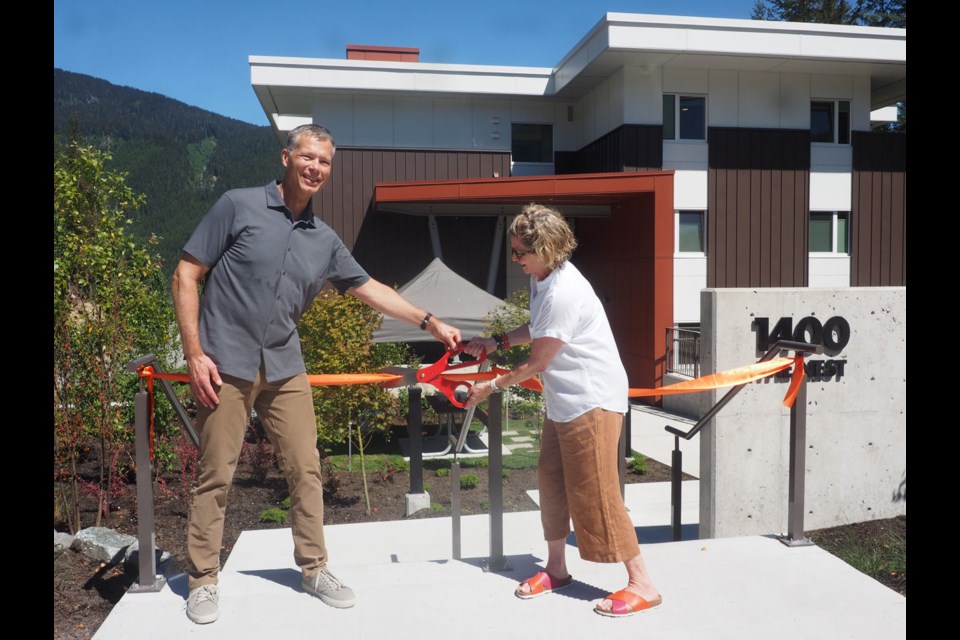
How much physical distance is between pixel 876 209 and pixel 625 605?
17.4 m

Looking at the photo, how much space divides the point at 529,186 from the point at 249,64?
25.8 ft

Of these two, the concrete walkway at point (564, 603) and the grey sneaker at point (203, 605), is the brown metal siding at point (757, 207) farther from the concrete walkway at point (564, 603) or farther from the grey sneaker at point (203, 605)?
the grey sneaker at point (203, 605)

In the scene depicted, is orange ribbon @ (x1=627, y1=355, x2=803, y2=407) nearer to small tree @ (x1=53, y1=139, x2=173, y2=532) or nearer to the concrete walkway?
the concrete walkway

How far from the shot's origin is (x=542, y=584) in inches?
141

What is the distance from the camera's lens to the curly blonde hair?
10.9 feet

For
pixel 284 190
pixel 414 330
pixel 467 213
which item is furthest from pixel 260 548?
pixel 467 213

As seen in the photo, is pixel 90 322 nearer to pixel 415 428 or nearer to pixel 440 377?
pixel 415 428

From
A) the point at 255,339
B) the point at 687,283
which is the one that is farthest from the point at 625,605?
the point at 687,283

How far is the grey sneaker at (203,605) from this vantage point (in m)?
3.27

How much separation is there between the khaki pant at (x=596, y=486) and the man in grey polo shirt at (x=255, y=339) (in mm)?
1100

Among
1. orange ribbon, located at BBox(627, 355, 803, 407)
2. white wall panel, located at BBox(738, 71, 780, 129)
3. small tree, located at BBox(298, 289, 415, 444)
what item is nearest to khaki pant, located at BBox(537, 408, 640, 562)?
orange ribbon, located at BBox(627, 355, 803, 407)

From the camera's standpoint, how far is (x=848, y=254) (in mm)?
17938

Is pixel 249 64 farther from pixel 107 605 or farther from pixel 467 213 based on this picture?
pixel 107 605

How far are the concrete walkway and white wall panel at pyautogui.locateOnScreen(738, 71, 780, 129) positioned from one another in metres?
14.7
